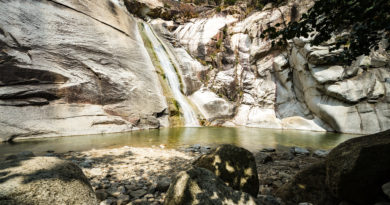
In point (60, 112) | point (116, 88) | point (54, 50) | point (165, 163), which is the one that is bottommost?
point (165, 163)

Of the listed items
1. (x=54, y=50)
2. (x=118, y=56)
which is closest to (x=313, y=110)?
(x=118, y=56)

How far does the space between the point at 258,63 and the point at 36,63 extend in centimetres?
2662

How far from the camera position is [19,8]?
13.2m

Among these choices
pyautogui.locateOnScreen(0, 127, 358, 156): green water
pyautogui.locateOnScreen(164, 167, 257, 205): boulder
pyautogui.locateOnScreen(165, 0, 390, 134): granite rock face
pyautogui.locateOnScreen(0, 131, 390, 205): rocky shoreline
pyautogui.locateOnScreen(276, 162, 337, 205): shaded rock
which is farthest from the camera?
pyautogui.locateOnScreen(165, 0, 390, 134): granite rock face

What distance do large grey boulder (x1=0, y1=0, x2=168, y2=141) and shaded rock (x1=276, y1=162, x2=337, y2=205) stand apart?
513 inches

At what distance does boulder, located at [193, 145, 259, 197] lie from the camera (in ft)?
9.94

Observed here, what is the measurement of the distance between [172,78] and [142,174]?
19.8m

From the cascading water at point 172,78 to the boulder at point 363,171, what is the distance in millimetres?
17076

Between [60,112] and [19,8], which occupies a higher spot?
[19,8]

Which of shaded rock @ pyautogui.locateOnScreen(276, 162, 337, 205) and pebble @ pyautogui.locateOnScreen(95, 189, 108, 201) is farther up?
shaded rock @ pyautogui.locateOnScreen(276, 162, 337, 205)

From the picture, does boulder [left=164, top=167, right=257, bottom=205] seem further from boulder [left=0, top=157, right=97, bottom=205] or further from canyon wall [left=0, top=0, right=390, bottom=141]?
canyon wall [left=0, top=0, right=390, bottom=141]

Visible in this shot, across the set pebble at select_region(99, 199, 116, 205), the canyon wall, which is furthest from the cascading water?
pebble at select_region(99, 199, 116, 205)

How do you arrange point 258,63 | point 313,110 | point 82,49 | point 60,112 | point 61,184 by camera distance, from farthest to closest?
point 258,63, point 313,110, point 82,49, point 60,112, point 61,184

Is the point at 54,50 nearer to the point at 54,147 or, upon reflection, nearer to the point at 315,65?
the point at 54,147
